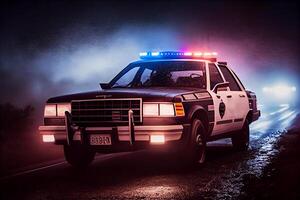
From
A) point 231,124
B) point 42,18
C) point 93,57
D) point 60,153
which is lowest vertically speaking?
point 60,153

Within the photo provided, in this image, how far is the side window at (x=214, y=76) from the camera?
8523mm

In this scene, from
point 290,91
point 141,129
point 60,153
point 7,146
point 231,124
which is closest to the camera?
point 141,129

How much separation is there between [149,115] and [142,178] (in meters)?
0.87

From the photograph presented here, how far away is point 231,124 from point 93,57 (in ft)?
80.4

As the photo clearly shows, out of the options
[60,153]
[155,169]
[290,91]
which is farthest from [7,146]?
[290,91]

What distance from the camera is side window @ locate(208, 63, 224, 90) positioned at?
28.0ft

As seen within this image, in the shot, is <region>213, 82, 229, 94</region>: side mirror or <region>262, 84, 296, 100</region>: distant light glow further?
<region>262, 84, 296, 100</region>: distant light glow

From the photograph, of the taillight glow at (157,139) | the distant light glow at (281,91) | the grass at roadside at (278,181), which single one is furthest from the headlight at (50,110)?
the distant light glow at (281,91)

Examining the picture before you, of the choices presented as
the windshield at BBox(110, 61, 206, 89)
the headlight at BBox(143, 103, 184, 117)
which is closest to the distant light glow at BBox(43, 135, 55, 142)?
the headlight at BBox(143, 103, 184, 117)

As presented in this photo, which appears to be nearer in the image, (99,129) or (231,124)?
(99,129)

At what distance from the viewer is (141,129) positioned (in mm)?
6730

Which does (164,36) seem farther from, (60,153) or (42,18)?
(60,153)

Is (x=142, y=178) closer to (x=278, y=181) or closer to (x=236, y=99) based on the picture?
(x=278, y=181)

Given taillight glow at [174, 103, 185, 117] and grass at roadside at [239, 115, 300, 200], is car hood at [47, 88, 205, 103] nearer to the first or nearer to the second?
taillight glow at [174, 103, 185, 117]
